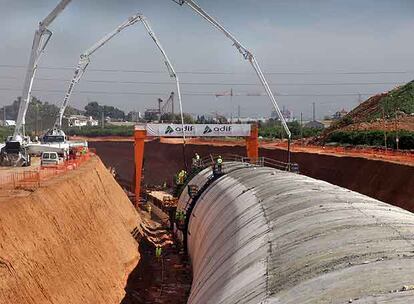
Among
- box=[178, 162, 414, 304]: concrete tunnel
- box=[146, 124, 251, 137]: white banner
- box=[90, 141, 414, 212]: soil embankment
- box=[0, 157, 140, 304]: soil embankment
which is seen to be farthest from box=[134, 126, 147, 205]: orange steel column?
box=[178, 162, 414, 304]: concrete tunnel

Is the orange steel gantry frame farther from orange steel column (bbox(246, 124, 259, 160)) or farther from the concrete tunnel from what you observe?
the concrete tunnel

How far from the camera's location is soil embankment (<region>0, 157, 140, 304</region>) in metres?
20.1

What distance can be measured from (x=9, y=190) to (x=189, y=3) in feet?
93.2

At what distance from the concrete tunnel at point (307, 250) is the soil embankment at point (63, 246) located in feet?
20.1

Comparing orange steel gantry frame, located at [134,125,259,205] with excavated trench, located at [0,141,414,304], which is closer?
excavated trench, located at [0,141,414,304]

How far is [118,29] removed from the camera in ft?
230

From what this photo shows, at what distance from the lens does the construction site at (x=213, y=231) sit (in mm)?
10484

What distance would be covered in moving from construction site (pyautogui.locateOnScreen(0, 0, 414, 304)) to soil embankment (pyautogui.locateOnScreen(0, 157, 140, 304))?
0.23ft

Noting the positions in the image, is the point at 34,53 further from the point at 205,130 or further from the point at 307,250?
the point at 307,250

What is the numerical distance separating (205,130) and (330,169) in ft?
37.3

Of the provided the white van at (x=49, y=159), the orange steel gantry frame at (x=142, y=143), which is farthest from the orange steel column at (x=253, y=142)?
the white van at (x=49, y=159)

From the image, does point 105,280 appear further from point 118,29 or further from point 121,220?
point 118,29

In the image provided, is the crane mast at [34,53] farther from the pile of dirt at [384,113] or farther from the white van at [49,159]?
the pile of dirt at [384,113]

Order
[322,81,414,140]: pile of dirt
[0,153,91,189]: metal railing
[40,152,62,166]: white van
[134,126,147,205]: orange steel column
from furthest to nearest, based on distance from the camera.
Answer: [322,81,414,140]: pile of dirt < [134,126,147,205]: orange steel column < [40,152,62,166]: white van < [0,153,91,189]: metal railing
